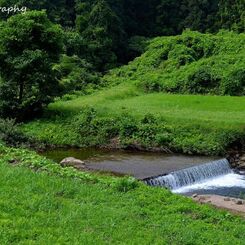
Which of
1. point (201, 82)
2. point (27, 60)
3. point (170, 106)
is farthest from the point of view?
point (201, 82)

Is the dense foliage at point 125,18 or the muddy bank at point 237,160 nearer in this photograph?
the muddy bank at point 237,160

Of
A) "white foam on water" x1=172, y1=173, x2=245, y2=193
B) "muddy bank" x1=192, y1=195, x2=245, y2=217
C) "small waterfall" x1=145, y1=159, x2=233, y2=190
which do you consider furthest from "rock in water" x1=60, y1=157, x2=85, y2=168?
"muddy bank" x1=192, y1=195, x2=245, y2=217

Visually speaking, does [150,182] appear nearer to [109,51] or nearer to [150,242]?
[150,242]

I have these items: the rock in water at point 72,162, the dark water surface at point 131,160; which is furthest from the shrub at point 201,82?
the rock in water at point 72,162

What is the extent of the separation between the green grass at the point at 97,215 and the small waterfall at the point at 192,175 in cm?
533

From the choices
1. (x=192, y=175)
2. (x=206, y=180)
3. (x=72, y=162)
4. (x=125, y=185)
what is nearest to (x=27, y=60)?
(x=72, y=162)

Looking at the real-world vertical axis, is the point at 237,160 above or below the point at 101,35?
below

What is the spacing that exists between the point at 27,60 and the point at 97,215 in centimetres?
1648

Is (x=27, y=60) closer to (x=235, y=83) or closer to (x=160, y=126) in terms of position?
(x=160, y=126)

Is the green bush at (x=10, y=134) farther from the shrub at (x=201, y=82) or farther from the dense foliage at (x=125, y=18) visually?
the dense foliage at (x=125, y=18)

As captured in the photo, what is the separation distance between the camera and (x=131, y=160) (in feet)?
75.9

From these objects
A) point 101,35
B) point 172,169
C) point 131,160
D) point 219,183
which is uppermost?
point 101,35

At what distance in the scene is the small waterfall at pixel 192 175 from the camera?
20.1m

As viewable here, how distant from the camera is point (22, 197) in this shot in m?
12.2
